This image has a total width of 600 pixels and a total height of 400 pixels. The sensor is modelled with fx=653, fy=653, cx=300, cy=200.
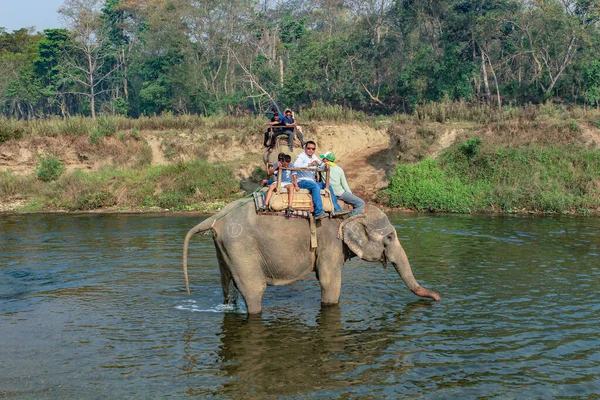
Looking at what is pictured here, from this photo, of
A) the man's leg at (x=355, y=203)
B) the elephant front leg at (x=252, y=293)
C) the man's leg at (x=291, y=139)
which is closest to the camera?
the elephant front leg at (x=252, y=293)

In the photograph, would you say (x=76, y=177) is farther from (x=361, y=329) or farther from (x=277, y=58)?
(x=277, y=58)

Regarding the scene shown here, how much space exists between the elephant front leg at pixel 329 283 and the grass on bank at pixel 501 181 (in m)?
12.6

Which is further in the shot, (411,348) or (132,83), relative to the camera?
(132,83)

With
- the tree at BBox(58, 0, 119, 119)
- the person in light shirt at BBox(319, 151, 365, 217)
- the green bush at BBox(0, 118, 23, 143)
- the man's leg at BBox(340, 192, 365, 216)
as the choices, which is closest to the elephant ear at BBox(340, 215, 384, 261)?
the man's leg at BBox(340, 192, 365, 216)

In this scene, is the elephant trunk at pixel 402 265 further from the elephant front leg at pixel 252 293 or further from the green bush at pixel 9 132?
the green bush at pixel 9 132

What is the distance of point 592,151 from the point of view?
2219 cm

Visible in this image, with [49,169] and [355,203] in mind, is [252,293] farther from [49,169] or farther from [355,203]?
[49,169]

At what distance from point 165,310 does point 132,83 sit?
157 feet

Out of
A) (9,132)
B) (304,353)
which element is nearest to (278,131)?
(304,353)

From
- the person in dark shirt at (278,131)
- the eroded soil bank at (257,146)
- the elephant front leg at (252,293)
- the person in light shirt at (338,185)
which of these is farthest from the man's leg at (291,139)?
the elephant front leg at (252,293)

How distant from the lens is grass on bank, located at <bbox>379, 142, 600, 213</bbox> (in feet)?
68.3

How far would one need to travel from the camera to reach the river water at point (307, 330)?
692cm

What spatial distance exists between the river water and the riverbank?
304 inches

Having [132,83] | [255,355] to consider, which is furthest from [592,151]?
[132,83]
